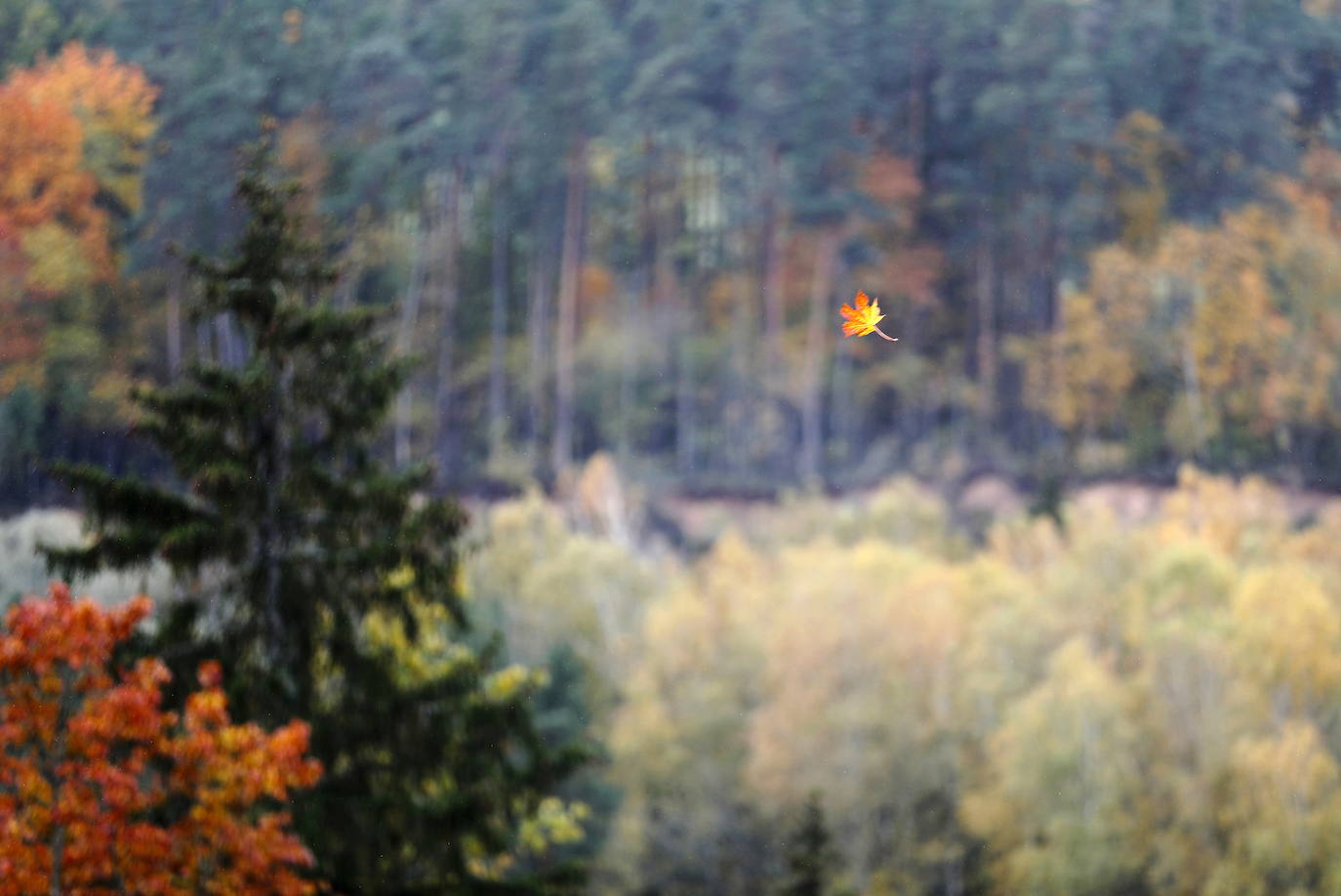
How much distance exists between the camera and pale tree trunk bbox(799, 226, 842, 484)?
107ft

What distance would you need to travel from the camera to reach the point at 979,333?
33938 mm

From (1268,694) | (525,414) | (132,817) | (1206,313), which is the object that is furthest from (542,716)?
(1206,313)

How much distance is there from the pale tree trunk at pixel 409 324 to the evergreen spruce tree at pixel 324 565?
1686 centimetres

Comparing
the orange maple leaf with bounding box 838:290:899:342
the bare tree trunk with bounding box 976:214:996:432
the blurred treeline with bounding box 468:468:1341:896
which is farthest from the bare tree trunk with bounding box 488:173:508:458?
the orange maple leaf with bounding box 838:290:899:342

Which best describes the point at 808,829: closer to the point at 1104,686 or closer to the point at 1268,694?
the point at 1104,686

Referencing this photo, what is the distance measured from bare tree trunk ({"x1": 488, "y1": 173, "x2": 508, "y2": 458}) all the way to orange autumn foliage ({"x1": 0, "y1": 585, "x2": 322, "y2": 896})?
874 inches

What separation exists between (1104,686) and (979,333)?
9.09 meters

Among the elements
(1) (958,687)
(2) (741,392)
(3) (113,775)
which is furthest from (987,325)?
(3) (113,775)

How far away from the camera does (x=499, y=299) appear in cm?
3175

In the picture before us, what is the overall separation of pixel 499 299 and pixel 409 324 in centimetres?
312

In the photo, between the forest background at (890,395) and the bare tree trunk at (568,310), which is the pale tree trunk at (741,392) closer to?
the forest background at (890,395)

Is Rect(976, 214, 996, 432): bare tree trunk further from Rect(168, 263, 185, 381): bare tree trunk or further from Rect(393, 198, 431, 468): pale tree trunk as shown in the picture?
Rect(168, 263, 185, 381): bare tree trunk

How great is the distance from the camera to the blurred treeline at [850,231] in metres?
28.8

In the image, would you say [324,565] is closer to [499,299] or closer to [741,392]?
[499,299]
